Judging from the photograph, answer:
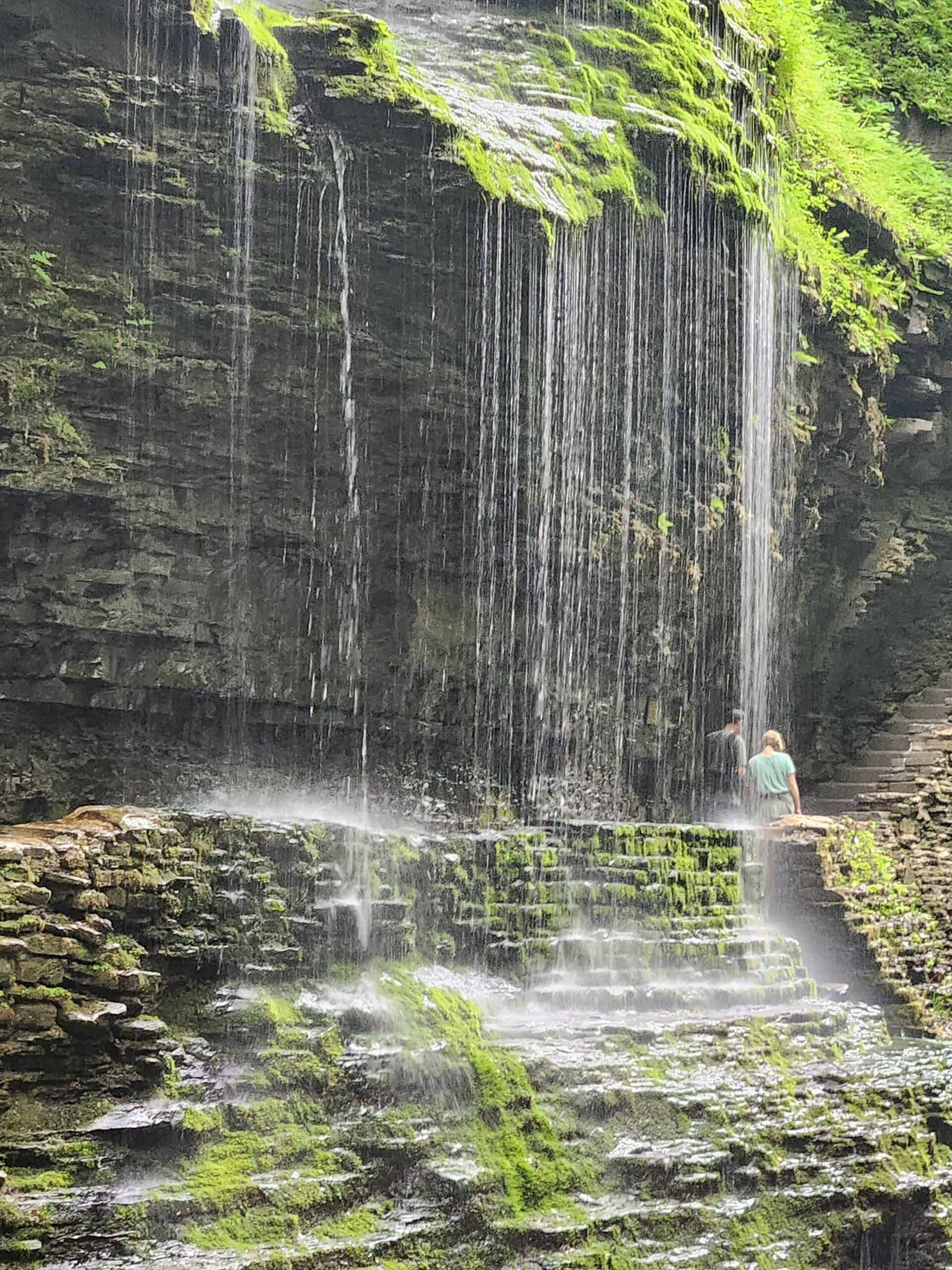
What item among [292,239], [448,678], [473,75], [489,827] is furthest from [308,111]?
[489,827]

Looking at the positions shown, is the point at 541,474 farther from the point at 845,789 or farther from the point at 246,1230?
the point at 246,1230

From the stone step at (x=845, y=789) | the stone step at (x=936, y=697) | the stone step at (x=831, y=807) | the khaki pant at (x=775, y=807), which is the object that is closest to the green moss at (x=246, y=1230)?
the khaki pant at (x=775, y=807)

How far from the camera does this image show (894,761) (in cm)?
1630

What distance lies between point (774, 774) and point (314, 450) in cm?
555

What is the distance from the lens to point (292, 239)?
11.1 metres

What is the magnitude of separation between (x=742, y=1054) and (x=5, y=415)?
6757 millimetres

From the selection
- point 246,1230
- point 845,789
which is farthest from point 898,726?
point 246,1230

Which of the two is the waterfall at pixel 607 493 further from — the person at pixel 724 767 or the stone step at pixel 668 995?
the stone step at pixel 668 995

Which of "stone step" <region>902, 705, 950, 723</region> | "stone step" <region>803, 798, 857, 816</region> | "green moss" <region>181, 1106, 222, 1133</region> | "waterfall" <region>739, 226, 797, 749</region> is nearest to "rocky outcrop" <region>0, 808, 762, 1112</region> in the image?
"green moss" <region>181, 1106, 222, 1133</region>

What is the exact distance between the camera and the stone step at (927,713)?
16.9 metres

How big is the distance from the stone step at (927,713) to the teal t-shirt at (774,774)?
378 centimetres

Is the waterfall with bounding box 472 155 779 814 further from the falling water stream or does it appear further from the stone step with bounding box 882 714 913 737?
the stone step with bounding box 882 714 913 737

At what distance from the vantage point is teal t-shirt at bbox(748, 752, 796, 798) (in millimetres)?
13797

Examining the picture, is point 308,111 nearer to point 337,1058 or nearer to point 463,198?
point 463,198
